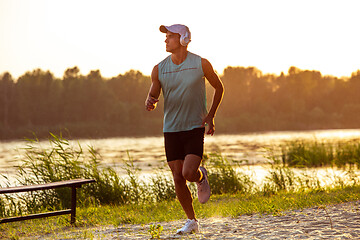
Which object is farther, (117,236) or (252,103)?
(252,103)

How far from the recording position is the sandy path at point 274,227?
4977 millimetres

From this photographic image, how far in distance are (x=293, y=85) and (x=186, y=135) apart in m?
68.6

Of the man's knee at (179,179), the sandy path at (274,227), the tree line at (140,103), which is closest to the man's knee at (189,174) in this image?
the man's knee at (179,179)

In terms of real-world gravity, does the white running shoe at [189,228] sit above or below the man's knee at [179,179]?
below

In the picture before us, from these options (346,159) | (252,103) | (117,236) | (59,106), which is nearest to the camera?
(117,236)

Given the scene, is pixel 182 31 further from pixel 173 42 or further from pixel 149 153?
pixel 149 153

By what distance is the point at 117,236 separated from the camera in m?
5.50

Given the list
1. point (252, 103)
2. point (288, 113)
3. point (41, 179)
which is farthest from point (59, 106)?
point (41, 179)

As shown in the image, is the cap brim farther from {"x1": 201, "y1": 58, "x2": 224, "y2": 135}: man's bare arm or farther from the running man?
{"x1": 201, "y1": 58, "x2": 224, "y2": 135}: man's bare arm

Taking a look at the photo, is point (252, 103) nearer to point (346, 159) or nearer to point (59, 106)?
point (59, 106)

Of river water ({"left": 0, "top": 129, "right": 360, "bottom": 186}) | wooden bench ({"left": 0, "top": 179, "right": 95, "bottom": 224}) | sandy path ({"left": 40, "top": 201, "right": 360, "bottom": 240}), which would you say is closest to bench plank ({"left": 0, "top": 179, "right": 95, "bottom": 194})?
wooden bench ({"left": 0, "top": 179, "right": 95, "bottom": 224})

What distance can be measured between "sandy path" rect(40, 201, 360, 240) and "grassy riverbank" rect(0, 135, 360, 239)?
297 mm

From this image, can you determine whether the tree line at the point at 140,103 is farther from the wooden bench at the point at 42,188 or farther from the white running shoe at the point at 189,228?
the white running shoe at the point at 189,228

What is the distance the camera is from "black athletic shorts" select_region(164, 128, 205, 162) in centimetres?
504
